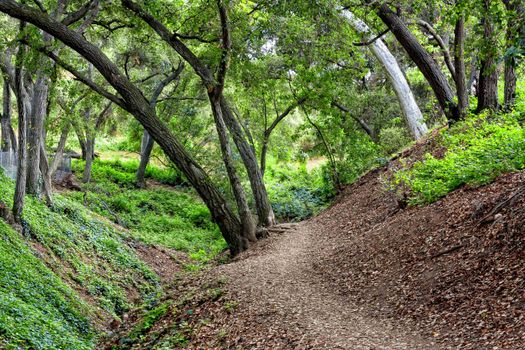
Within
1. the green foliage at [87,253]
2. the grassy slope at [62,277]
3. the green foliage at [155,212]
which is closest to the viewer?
the grassy slope at [62,277]

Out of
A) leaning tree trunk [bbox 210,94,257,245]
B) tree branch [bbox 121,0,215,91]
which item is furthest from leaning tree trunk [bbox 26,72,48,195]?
leaning tree trunk [bbox 210,94,257,245]

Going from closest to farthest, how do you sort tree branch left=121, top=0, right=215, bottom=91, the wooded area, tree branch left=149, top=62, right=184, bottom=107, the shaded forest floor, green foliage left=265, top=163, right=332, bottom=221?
1. the shaded forest floor
2. the wooded area
3. tree branch left=121, top=0, right=215, bottom=91
4. green foliage left=265, top=163, right=332, bottom=221
5. tree branch left=149, top=62, right=184, bottom=107

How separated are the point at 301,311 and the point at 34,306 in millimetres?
4158

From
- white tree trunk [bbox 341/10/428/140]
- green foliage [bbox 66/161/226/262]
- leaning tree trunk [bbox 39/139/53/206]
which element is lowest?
green foliage [bbox 66/161/226/262]

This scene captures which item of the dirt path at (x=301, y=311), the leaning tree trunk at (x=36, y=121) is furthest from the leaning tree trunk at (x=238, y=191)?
the leaning tree trunk at (x=36, y=121)

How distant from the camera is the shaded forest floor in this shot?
606 cm

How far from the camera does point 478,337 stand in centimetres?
551

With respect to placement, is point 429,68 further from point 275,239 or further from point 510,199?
point 510,199

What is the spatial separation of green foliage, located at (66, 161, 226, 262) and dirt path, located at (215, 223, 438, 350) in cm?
679

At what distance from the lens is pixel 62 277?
11.2 meters

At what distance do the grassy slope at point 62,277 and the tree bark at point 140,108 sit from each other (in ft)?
7.18

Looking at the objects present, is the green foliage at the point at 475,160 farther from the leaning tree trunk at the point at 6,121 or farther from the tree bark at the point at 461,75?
the leaning tree trunk at the point at 6,121

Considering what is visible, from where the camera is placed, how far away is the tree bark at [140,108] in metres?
10.9

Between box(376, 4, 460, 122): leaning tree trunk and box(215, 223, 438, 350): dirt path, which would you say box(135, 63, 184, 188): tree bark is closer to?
box(376, 4, 460, 122): leaning tree trunk
